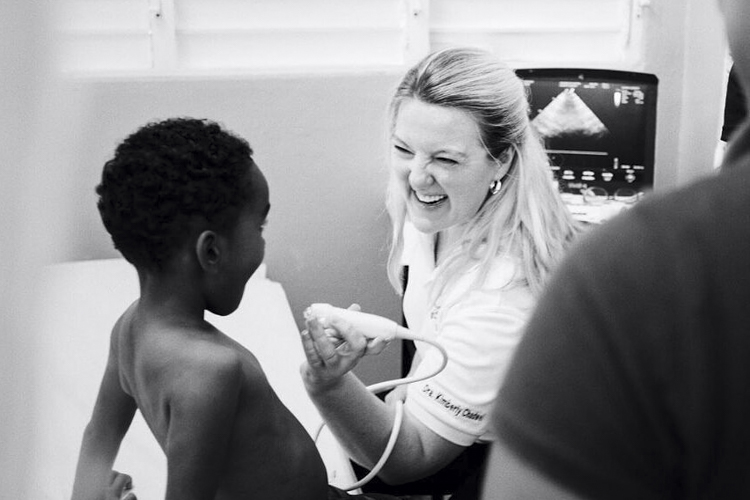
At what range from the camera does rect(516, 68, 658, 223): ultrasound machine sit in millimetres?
2494

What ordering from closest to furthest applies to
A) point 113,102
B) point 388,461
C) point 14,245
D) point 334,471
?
1. point 14,245
2. point 388,461
3. point 334,471
4. point 113,102

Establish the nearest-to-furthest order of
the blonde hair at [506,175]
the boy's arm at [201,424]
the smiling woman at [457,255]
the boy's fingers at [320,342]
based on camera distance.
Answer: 1. the boy's arm at [201,424]
2. the boy's fingers at [320,342]
3. the smiling woman at [457,255]
4. the blonde hair at [506,175]

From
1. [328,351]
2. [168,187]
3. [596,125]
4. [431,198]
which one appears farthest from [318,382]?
[596,125]

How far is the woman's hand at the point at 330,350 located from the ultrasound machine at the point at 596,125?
1519 millimetres

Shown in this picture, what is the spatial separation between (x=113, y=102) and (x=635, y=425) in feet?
7.36

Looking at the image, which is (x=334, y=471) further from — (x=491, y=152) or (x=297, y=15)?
(x=297, y=15)

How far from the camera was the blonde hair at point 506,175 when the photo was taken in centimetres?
144

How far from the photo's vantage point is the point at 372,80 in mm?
2600

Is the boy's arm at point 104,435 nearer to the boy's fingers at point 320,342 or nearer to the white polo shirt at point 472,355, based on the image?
the boy's fingers at point 320,342

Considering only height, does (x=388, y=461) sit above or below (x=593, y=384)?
below

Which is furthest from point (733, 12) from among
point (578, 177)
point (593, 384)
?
point (578, 177)

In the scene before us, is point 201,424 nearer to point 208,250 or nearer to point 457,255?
point 208,250

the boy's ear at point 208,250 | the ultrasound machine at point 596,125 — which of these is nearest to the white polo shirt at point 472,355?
the boy's ear at point 208,250

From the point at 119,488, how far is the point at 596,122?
185 centimetres
